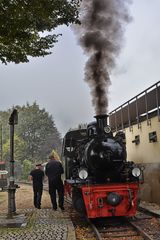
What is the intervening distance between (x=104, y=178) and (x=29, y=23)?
15.0 feet

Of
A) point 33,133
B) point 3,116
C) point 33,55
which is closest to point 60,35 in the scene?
point 33,55

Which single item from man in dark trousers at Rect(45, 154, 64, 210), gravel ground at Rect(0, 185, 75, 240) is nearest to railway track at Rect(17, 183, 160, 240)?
gravel ground at Rect(0, 185, 75, 240)

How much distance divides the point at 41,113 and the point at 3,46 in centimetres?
5685

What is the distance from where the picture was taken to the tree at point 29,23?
759cm

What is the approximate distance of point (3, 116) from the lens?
79188 millimetres

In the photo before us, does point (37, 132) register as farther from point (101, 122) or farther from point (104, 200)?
point (104, 200)

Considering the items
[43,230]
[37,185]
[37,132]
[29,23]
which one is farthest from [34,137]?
[29,23]

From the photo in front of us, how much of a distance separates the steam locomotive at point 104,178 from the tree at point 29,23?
107 inches

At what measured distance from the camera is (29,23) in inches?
319

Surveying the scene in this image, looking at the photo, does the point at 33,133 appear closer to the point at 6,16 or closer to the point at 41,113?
the point at 41,113

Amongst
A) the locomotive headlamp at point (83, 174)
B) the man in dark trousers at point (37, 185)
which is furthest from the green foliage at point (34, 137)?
the locomotive headlamp at point (83, 174)

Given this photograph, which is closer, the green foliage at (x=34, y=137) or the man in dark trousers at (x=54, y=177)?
the man in dark trousers at (x=54, y=177)

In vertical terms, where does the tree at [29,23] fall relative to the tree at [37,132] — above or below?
below

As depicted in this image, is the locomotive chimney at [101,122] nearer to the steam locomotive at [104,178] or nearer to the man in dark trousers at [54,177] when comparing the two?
the steam locomotive at [104,178]
